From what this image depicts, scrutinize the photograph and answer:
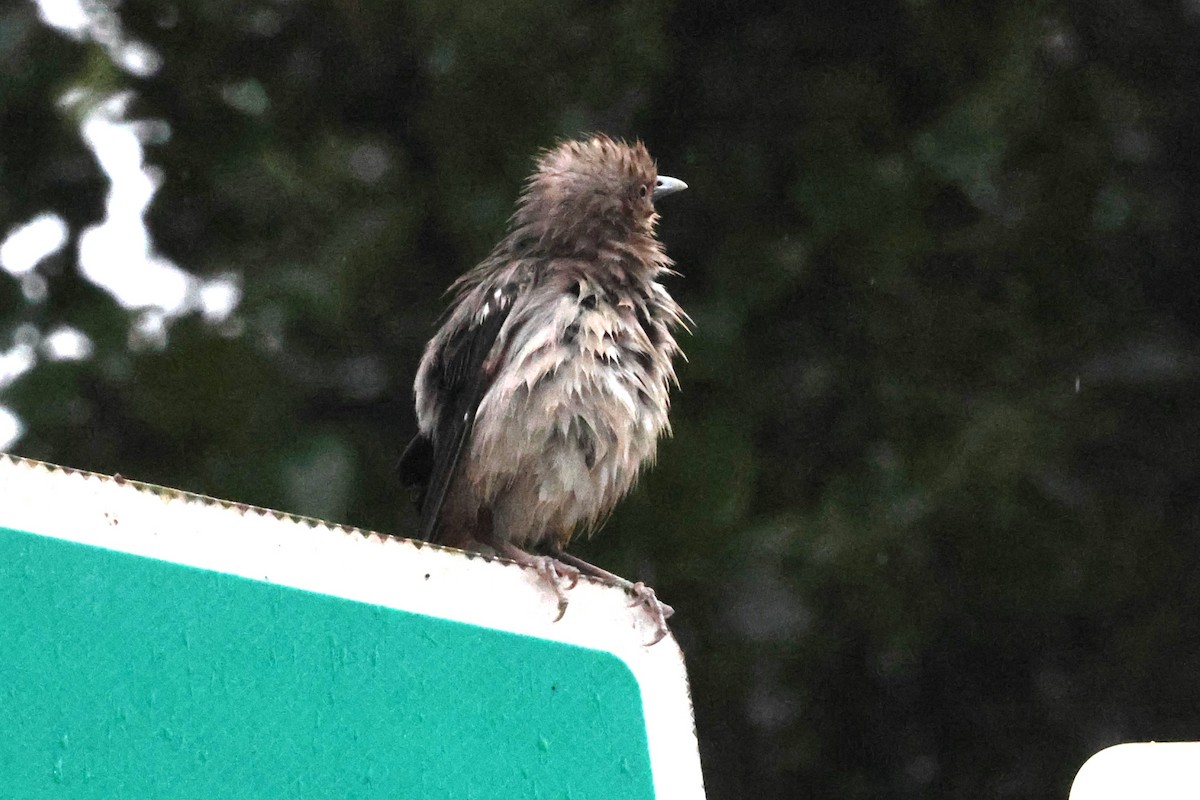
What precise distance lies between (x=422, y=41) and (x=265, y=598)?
286 centimetres

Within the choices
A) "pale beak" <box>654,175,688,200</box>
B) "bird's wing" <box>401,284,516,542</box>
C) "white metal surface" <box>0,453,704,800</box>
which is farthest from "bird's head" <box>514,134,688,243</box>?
"white metal surface" <box>0,453,704,800</box>

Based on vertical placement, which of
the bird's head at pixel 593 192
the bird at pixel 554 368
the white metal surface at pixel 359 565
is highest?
the bird's head at pixel 593 192

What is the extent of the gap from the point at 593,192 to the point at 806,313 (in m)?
0.61

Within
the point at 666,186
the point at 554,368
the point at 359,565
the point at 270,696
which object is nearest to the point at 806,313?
the point at 666,186

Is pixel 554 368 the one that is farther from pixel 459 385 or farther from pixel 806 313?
pixel 806 313

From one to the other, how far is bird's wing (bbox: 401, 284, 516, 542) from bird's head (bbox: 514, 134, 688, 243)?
0.30 m

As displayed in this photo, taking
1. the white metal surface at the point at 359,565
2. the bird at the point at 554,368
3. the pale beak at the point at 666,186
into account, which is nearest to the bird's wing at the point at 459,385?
the bird at the point at 554,368

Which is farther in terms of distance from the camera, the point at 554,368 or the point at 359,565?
the point at 554,368

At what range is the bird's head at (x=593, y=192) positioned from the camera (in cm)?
394

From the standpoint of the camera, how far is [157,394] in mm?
3744

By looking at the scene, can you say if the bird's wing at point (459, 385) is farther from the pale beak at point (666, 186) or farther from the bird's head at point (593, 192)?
the pale beak at point (666, 186)

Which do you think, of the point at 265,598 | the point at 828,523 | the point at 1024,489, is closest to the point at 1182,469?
the point at 1024,489

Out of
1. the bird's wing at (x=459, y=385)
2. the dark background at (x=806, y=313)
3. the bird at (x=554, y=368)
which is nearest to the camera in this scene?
the bird at (x=554, y=368)

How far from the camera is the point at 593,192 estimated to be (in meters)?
4.03
